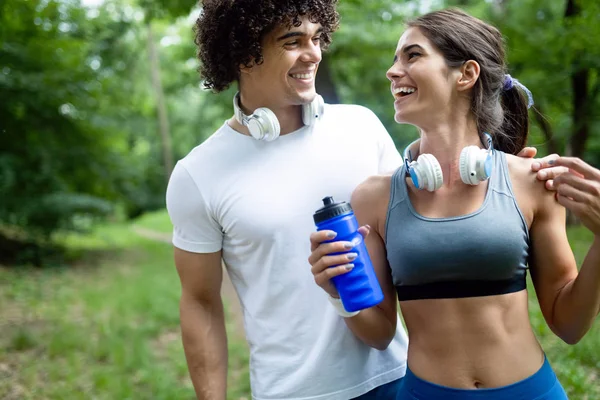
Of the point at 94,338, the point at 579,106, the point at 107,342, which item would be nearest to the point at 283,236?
the point at 107,342

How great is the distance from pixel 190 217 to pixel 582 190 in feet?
4.35

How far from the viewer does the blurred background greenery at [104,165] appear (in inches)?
219

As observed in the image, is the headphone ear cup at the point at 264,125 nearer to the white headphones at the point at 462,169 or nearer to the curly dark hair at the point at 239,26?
the curly dark hair at the point at 239,26

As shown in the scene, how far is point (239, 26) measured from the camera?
2195 millimetres

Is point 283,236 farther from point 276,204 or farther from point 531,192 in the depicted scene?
point 531,192

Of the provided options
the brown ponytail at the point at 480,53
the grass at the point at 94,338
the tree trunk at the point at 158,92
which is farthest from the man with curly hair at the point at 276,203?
the tree trunk at the point at 158,92

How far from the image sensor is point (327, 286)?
1797mm

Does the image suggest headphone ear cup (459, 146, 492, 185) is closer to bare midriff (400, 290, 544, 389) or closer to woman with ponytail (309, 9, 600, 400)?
woman with ponytail (309, 9, 600, 400)

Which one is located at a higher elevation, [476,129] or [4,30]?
[4,30]

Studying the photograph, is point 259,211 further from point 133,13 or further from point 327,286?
point 133,13

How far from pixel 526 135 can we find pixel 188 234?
1.32 meters

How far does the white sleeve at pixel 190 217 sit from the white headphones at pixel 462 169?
79 cm

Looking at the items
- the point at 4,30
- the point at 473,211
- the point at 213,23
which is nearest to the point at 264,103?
the point at 213,23

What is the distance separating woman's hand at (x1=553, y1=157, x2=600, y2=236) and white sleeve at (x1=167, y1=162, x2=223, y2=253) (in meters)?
1.21
